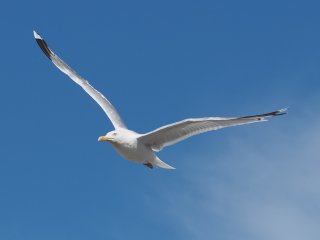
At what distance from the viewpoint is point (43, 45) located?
21.6 m

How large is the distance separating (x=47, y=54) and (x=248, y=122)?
8888 mm

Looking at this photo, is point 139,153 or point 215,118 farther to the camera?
point 139,153

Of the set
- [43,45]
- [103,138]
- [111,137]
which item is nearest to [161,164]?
[111,137]

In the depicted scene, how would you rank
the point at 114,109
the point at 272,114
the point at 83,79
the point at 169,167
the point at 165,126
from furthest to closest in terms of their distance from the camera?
the point at 83,79 → the point at 114,109 → the point at 169,167 → the point at 165,126 → the point at 272,114

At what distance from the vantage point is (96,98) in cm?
1895

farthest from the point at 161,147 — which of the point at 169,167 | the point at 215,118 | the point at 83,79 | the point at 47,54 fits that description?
the point at 47,54

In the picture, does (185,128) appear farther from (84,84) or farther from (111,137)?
(84,84)

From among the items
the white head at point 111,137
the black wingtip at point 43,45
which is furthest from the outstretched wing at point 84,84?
the white head at point 111,137

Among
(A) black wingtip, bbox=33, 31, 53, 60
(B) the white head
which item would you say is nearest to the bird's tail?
(B) the white head

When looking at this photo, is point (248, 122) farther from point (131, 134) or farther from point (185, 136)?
point (131, 134)

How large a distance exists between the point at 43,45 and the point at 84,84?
Result: 2.80 meters

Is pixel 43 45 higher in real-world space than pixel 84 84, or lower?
higher

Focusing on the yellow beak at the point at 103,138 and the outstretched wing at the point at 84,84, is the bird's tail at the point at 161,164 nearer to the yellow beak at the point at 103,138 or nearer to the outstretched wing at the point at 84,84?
the yellow beak at the point at 103,138

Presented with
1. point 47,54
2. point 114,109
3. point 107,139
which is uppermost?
point 47,54
